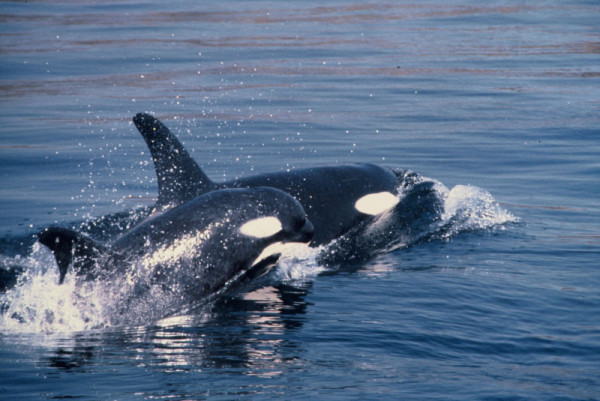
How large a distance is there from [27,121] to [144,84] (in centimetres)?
415

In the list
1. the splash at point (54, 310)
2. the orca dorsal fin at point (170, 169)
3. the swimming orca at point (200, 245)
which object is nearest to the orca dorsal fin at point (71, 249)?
the swimming orca at point (200, 245)

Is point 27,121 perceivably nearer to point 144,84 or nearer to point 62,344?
point 144,84

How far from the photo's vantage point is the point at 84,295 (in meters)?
7.36

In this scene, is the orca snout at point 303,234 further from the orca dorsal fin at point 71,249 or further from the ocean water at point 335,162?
the orca dorsal fin at point 71,249

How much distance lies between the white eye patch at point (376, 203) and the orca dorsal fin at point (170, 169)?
71.6 inches

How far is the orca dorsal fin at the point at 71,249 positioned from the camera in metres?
6.98

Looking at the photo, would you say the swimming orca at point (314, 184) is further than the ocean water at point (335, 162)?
Yes

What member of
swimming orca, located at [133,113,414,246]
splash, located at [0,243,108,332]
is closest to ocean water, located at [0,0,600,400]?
splash, located at [0,243,108,332]

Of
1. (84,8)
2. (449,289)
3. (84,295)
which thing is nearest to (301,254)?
(449,289)

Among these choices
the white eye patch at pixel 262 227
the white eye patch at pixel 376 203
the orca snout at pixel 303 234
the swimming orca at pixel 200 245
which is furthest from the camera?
the white eye patch at pixel 376 203

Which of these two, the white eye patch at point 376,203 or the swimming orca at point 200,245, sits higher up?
the white eye patch at point 376,203

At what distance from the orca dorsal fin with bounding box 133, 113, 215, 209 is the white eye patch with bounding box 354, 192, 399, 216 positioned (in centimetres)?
182

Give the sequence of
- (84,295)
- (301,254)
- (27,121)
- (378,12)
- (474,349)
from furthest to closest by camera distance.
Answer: (378,12)
(27,121)
(301,254)
(84,295)
(474,349)

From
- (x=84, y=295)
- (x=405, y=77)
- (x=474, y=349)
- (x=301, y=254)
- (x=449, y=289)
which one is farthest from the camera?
(x=405, y=77)
